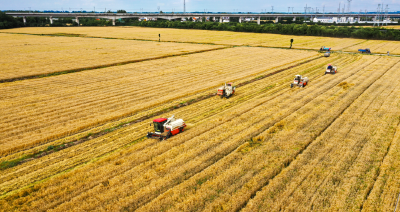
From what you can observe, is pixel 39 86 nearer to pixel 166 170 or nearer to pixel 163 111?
pixel 163 111

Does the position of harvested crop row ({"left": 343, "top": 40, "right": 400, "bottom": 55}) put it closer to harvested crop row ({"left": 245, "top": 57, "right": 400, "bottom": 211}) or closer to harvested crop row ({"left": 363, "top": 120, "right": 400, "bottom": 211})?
harvested crop row ({"left": 245, "top": 57, "right": 400, "bottom": 211})

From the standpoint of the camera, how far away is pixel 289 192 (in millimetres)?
12531

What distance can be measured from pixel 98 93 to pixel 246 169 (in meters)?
20.7

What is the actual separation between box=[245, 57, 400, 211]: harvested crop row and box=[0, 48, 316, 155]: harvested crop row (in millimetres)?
14673

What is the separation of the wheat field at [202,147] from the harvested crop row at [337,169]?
0.22 ft

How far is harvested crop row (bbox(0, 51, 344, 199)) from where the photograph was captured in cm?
1446

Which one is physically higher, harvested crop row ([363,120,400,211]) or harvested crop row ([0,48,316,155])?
harvested crop row ([0,48,316,155])

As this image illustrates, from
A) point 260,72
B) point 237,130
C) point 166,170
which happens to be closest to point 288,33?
point 260,72

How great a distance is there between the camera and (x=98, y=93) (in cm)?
2950

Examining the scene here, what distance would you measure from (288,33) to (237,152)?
98723 mm

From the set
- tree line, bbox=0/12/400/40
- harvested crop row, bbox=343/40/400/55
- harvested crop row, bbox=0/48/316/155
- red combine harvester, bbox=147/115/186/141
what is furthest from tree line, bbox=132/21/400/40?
red combine harvester, bbox=147/115/186/141

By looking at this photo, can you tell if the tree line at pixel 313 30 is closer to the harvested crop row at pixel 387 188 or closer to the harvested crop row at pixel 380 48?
the harvested crop row at pixel 380 48

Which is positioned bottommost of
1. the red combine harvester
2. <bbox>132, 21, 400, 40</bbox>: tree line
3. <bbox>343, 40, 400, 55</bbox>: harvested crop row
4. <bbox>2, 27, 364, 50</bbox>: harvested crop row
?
the red combine harvester

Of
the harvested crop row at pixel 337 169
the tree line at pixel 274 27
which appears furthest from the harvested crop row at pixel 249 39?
the harvested crop row at pixel 337 169
